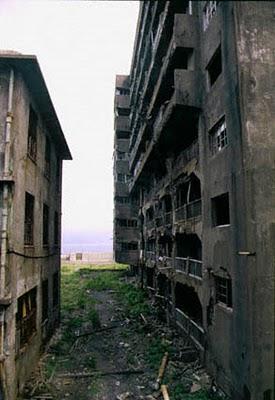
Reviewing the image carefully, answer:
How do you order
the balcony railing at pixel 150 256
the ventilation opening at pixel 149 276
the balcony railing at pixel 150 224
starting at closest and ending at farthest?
1. the balcony railing at pixel 150 256
2. the balcony railing at pixel 150 224
3. the ventilation opening at pixel 149 276

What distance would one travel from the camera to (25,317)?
1197 centimetres

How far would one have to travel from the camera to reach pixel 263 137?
1000cm

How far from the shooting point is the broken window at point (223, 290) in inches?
463

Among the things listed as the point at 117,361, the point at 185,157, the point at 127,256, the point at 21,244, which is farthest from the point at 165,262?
the point at 127,256

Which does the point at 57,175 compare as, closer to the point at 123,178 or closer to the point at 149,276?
the point at 149,276

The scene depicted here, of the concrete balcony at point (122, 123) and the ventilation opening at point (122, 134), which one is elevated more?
the concrete balcony at point (122, 123)

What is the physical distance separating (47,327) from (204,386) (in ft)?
24.7

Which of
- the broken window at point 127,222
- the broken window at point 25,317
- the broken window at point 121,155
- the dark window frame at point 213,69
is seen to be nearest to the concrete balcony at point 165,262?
the broken window at point 25,317

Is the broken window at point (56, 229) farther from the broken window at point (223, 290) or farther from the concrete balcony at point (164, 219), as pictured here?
the broken window at point (223, 290)

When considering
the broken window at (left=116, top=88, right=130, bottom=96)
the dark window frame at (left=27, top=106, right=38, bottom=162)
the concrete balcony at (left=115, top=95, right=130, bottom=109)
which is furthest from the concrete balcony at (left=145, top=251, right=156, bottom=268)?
the broken window at (left=116, top=88, right=130, bottom=96)

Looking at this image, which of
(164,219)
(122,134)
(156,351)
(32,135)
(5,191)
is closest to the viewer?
(5,191)

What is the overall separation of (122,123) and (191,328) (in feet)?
105

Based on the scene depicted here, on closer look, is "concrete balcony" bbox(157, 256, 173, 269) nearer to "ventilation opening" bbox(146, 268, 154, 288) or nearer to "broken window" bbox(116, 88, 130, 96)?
"ventilation opening" bbox(146, 268, 154, 288)

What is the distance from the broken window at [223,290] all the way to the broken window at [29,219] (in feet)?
22.7
